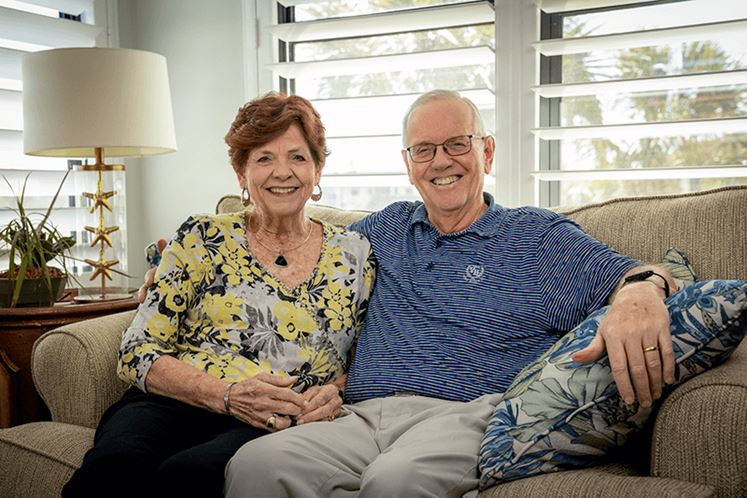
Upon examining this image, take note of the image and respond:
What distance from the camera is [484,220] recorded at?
6.23 feet

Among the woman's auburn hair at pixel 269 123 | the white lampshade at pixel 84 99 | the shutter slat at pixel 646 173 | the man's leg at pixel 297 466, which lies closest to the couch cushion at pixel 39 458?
the man's leg at pixel 297 466

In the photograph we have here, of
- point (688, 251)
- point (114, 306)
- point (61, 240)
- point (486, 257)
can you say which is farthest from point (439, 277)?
point (61, 240)

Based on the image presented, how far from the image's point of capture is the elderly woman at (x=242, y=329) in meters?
1.48

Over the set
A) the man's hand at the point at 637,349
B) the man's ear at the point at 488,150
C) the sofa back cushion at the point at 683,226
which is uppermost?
the man's ear at the point at 488,150

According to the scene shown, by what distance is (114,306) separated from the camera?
7.54 ft

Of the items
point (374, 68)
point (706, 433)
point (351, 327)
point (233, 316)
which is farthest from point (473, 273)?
point (374, 68)

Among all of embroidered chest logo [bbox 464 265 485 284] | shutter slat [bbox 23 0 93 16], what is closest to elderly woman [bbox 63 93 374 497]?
embroidered chest logo [bbox 464 265 485 284]

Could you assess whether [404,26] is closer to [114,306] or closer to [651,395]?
[114,306]

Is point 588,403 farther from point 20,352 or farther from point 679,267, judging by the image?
point 20,352

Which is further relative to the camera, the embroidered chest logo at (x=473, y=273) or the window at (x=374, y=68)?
the window at (x=374, y=68)

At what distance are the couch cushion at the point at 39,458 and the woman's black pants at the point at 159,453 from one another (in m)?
0.06

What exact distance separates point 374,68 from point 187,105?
83 cm

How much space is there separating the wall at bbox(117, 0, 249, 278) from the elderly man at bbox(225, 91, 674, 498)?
4.03 feet

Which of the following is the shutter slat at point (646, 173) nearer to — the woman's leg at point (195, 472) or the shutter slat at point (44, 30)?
the woman's leg at point (195, 472)
